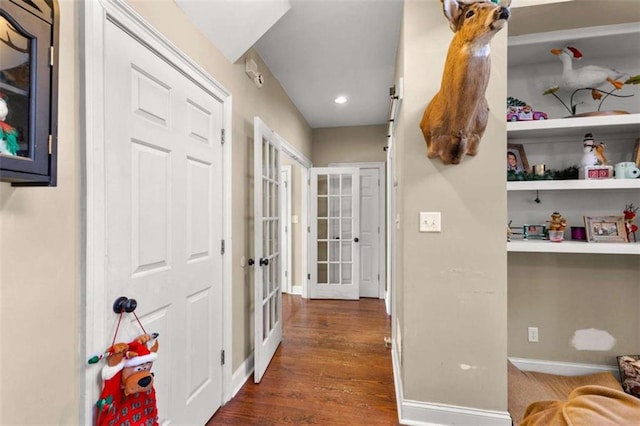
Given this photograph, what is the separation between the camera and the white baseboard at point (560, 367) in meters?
2.03

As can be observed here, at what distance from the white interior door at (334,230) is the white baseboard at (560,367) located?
235 centimetres

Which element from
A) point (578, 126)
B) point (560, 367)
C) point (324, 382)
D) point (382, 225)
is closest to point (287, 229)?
point (382, 225)

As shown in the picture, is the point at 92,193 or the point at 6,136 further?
the point at 92,193

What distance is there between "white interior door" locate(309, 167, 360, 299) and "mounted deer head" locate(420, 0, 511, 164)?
8.64ft

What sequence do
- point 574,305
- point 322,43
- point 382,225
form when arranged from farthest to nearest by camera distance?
point 382,225
point 322,43
point 574,305

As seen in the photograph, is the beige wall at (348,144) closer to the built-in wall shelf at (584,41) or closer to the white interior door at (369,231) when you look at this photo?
the white interior door at (369,231)

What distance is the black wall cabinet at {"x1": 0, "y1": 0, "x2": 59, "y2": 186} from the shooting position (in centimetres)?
69

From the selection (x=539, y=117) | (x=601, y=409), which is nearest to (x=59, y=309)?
(x=601, y=409)

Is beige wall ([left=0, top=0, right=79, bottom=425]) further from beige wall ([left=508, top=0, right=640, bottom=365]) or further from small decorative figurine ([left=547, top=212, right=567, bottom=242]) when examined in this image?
small decorative figurine ([left=547, top=212, right=567, bottom=242])

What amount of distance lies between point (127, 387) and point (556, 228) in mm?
2574

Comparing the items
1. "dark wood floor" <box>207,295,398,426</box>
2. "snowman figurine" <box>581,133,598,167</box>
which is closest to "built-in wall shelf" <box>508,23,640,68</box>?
"snowman figurine" <box>581,133,598,167</box>

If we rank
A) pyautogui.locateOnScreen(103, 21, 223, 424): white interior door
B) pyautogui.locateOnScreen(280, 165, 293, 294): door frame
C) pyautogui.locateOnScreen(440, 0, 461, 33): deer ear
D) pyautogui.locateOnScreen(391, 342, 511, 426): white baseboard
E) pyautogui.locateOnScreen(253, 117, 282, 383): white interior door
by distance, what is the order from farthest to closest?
pyautogui.locateOnScreen(280, 165, 293, 294): door frame < pyautogui.locateOnScreen(253, 117, 282, 383): white interior door < pyautogui.locateOnScreen(391, 342, 511, 426): white baseboard < pyautogui.locateOnScreen(440, 0, 461, 33): deer ear < pyautogui.locateOnScreen(103, 21, 223, 424): white interior door

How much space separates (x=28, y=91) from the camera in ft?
2.42

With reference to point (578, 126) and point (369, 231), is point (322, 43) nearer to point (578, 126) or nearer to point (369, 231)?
point (578, 126)
